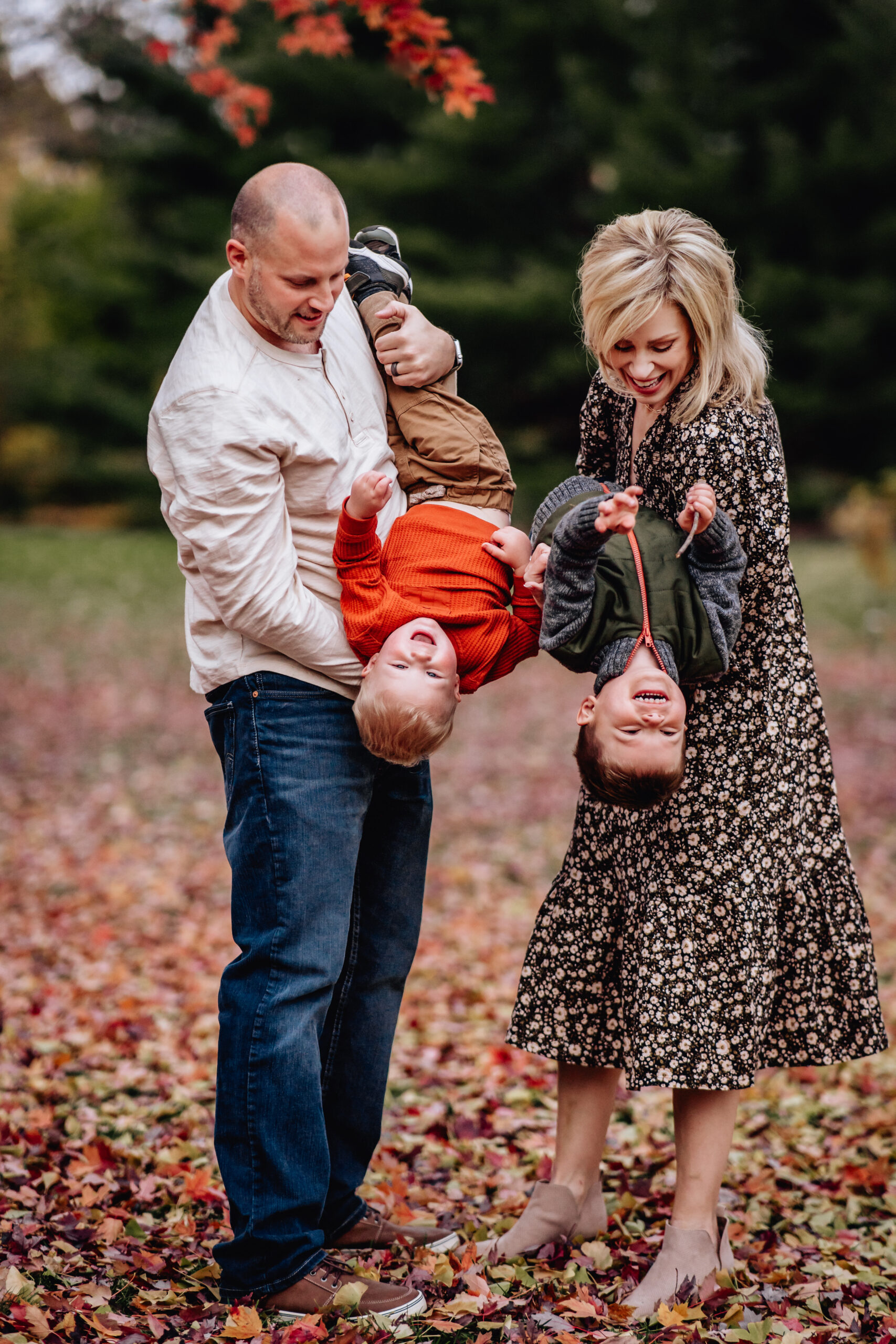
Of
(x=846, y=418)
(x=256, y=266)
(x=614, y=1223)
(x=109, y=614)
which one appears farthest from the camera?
(x=846, y=418)

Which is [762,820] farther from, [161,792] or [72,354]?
[72,354]

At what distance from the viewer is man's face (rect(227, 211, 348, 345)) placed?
2154mm

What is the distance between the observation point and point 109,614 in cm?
1413

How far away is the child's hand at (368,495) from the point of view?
218 cm

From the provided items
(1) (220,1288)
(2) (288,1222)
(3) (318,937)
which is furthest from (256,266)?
(1) (220,1288)

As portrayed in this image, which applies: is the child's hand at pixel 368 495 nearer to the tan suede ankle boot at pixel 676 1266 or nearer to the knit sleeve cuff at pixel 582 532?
the knit sleeve cuff at pixel 582 532

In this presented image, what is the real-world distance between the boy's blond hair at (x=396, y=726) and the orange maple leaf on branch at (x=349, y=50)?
2.45 meters

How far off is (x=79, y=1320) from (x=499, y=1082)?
178 cm

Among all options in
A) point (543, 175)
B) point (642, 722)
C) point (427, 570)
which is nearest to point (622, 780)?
point (642, 722)

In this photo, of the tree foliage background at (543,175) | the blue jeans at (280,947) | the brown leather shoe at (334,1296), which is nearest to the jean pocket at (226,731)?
the blue jeans at (280,947)

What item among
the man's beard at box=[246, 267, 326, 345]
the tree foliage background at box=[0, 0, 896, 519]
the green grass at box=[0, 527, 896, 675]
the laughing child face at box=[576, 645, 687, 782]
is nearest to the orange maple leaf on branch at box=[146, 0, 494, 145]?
the man's beard at box=[246, 267, 326, 345]

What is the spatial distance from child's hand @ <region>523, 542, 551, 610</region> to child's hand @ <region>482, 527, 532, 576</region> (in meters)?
0.04

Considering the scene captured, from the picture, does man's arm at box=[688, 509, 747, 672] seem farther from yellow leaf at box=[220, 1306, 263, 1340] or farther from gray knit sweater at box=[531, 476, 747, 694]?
yellow leaf at box=[220, 1306, 263, 1340]

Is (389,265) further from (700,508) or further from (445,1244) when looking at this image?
(445,1244)
